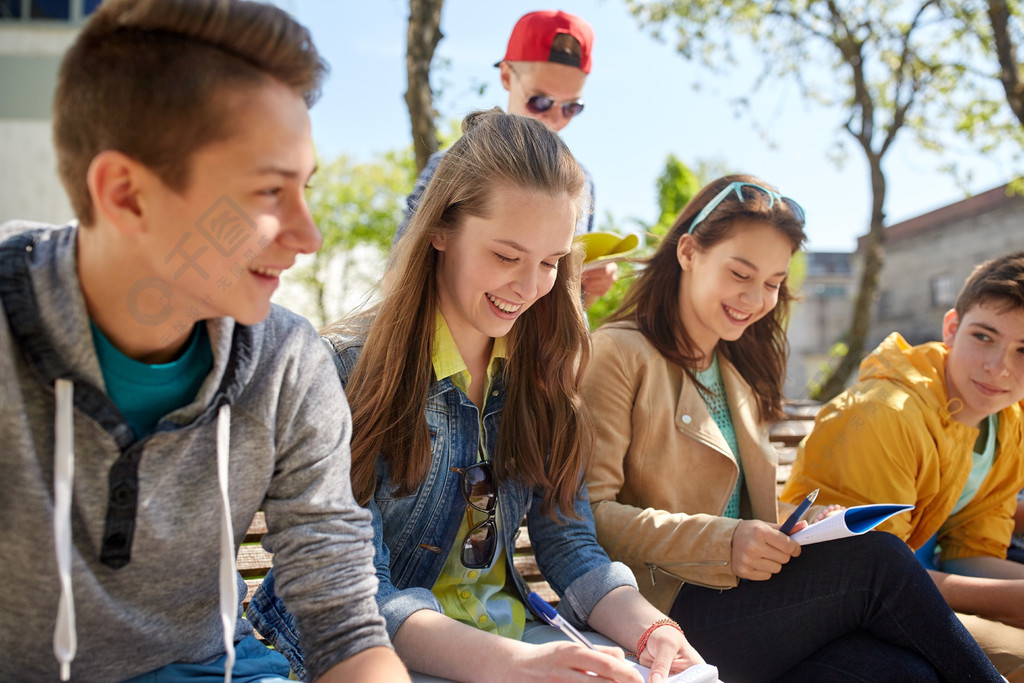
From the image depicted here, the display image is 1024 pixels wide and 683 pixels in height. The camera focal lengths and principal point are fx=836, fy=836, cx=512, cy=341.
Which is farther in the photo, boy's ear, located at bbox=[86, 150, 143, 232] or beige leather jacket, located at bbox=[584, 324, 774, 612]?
beige leather jacket, located at bbox=[584, 324, 774, 612]

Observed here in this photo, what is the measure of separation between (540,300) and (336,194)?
22.4 meters

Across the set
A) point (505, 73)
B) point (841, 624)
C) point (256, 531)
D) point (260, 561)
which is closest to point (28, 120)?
point (505, 73)

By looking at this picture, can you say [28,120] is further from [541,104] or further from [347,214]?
[541,104]

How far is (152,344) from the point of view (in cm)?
134

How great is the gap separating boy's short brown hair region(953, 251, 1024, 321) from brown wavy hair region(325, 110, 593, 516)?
157 centimetres

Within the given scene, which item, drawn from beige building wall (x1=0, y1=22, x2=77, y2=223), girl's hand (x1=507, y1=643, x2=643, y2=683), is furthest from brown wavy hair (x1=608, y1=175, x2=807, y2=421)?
beige building wall (x1=0, y1=22, x2=77, y2=223)

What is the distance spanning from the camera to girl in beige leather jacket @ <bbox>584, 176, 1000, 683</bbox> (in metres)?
2.15

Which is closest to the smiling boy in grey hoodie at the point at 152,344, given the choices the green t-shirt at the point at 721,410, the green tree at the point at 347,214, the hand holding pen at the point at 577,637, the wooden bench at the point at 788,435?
the hand holding pen at the point at 577,637

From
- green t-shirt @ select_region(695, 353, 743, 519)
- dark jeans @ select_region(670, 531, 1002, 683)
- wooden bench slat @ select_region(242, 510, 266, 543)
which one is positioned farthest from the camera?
green t-shirt @ select_region(695, 353, 743, 519)

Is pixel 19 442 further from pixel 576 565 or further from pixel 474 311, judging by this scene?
pixel 576 565

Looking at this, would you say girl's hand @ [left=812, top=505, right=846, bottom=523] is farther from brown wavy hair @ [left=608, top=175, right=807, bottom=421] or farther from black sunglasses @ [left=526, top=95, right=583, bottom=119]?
black sunglasses @ [left=526, top=95, right=583, bottom=119]

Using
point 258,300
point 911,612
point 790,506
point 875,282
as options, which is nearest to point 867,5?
point 875,282

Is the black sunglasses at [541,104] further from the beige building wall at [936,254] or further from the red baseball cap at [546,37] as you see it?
the beige building wall at [936,254]

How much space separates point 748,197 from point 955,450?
109 centimetres
